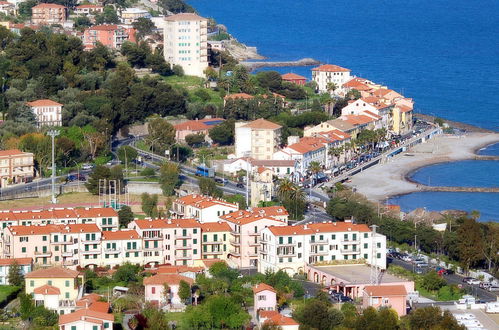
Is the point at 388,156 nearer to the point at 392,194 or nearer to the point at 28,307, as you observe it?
the point at 392,194

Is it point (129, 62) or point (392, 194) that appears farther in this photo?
point (129, 62)

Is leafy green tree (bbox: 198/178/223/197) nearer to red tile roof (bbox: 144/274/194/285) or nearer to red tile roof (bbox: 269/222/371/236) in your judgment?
red tile roof (bbox: 269/222/371/236)

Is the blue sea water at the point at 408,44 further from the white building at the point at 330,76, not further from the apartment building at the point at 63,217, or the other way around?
the apartment building at the point at 63,217

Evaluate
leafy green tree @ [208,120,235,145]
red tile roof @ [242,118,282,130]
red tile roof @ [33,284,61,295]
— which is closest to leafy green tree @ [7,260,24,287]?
red tile roof @ [33,284,61,295]

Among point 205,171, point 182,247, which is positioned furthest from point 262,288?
point 205,171

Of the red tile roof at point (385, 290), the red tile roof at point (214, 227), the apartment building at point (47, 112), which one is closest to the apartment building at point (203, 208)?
the red tile roof at point (214, 227)

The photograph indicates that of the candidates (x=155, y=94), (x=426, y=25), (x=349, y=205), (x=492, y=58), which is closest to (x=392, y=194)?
(x=349, y=205)
